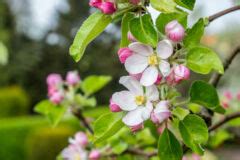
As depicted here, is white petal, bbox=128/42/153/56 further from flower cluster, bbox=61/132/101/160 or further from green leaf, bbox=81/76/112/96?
green leaf, bbox=81/76/112/96

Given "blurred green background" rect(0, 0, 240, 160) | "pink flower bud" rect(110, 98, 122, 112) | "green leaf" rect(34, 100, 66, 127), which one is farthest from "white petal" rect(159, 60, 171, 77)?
"blurred green background" rect(0, 0, 240, 160)

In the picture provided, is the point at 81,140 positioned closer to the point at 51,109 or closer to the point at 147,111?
the point at 51,109

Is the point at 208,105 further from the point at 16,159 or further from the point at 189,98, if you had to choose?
the point at 16,159

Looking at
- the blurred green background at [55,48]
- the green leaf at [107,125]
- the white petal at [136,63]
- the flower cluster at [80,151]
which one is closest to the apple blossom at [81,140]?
the flower cluster at [80,151]

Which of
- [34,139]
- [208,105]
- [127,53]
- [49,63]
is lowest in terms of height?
[208,105]

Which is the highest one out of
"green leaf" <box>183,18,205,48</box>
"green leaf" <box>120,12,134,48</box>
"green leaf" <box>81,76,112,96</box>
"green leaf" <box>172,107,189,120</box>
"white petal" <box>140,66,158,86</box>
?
"green leaf" <box>81,76,112,96</box>

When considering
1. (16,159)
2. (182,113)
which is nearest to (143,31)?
(182,113)

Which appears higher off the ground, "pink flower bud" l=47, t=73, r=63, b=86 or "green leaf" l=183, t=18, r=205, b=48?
"pink flower bud" l=47, t=73, r=63, b=86
